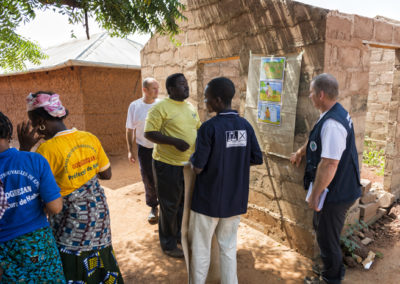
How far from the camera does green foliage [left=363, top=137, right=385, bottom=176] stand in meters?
6.75

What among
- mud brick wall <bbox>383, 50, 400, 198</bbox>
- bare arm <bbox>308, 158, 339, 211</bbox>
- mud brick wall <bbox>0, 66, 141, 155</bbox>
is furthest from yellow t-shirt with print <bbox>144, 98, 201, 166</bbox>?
mud brick wall <bbox>0, 66, 141, 155</bbox>

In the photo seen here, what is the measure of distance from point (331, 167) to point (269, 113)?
1372 mm

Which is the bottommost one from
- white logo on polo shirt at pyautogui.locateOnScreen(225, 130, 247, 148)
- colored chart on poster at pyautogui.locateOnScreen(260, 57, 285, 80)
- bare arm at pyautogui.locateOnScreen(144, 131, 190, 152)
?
bare arm at pyautogui.locateOnScreen(144, 131, 190, 152)

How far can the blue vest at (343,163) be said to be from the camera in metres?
2.49

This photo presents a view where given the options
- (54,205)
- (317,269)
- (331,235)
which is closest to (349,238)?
(317,269)

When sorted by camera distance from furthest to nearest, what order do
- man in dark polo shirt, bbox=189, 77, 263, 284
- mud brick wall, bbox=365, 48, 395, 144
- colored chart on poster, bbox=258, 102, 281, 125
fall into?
mud brick wall, bbox=365, 48, 395, 144 → colored chart on poster, bbox=258, 102, 281, 125 → man in dark polo shirt, bbox=189, 77, 263, 284

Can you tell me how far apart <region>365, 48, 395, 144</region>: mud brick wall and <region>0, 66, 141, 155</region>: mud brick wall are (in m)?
6.21

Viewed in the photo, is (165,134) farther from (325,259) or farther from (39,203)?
(325,259)

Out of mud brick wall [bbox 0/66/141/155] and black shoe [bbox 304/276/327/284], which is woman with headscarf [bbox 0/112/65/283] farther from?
mud brick wall [bbox 0/66/141/155]

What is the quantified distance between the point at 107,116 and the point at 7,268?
6.84m

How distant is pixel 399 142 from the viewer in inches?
187

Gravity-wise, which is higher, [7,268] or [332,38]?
[332,38]

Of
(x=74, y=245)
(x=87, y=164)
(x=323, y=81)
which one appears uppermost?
(x=323, y=81)

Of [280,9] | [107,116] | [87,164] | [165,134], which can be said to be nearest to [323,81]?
[280,9]
